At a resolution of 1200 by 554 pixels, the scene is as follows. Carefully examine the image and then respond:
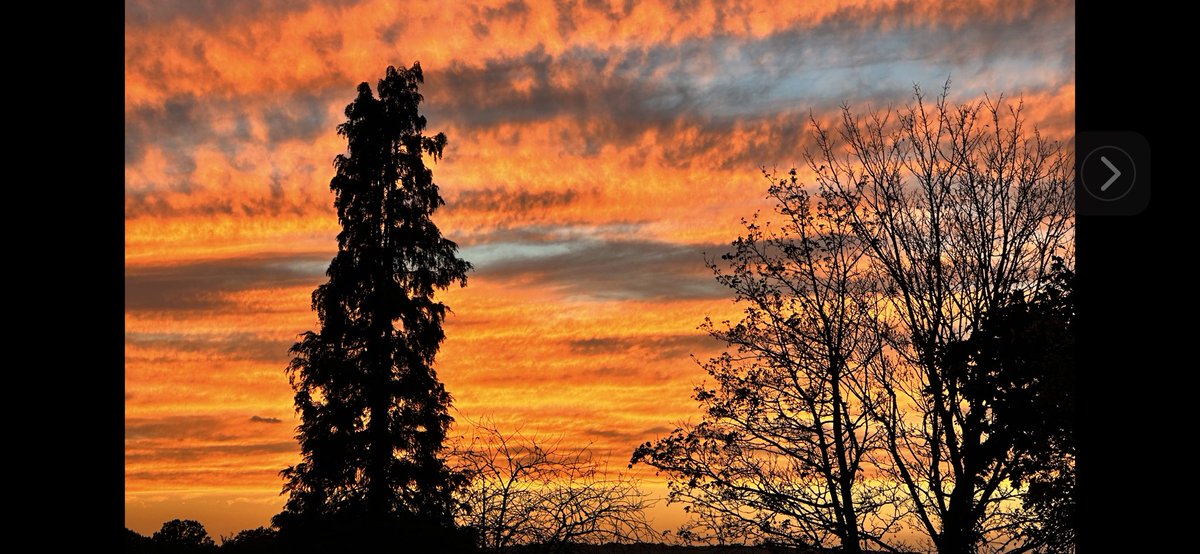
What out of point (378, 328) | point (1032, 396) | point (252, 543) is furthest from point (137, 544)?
point (1032, 396)

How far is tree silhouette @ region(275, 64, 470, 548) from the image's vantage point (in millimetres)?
29047

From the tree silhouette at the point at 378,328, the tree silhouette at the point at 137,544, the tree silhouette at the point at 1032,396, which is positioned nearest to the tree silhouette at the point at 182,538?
the tree silhouette at the point at 137,544

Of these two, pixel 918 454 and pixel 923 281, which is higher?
pixel 923 281

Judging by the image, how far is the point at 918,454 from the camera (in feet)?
69.2

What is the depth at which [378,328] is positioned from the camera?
30297mm

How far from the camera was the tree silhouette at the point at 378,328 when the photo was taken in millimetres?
29047

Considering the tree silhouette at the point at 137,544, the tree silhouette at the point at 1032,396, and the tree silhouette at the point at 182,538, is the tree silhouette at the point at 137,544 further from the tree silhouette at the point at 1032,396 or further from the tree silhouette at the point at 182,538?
the tree silhouette at the point at 1032,396

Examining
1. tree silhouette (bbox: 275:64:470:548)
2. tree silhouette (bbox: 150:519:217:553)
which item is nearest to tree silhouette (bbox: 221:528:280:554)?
tree silhouette (bbox: 150:519:217:553)
